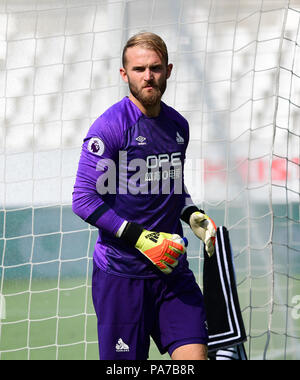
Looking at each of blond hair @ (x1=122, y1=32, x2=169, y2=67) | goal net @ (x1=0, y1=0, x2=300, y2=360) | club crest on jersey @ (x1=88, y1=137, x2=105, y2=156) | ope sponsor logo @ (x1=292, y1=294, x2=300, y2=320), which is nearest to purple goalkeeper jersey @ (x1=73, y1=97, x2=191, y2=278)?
club crest on jersey @ (x1=88, y1=137, x2=105, y2=156)

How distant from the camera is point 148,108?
2.81 metres

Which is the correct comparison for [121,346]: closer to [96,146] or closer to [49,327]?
[96,146]

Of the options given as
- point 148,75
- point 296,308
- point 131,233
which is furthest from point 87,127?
point 131,233

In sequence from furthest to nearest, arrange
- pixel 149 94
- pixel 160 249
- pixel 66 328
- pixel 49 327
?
pixel 49 327 < pixel 66 328 < pixel 149 94 < pixel 160 249

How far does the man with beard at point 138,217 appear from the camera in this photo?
106 inches

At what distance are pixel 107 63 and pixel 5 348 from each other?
189cm

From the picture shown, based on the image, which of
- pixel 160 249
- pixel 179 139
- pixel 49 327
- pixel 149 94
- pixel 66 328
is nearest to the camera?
pixel 160 249

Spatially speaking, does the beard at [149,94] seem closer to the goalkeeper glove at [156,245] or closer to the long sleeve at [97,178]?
the long sleeve at [97,178]

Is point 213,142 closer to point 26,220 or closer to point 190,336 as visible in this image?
point 26,220

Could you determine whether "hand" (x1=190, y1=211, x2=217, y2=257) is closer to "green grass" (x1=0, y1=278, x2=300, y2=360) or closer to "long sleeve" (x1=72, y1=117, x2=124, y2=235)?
"long sleeve" (x1=72, y1=117, x2=124, y2=235)

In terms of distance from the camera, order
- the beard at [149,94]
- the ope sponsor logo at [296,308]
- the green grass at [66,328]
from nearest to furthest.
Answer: the beard at [149,94] → the green grass at [66,328] → the ope sponsor logo at [296,308]

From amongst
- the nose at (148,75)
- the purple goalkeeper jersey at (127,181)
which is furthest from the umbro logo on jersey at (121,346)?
the nose at (148,75)

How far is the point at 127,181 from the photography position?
275 centimetres

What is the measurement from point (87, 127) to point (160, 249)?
212 cm
